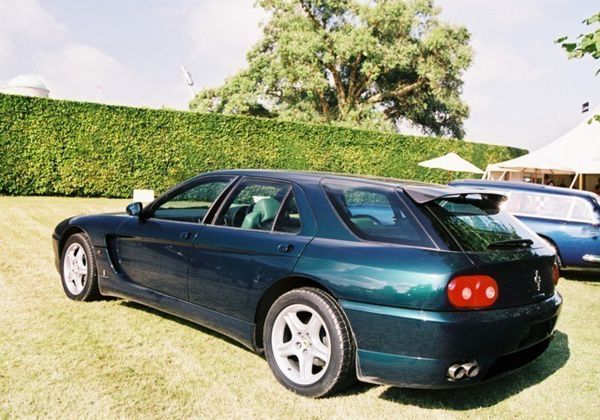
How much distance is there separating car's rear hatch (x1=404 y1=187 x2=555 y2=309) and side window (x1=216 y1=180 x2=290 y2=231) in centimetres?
100

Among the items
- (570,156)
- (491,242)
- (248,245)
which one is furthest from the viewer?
(570,156)

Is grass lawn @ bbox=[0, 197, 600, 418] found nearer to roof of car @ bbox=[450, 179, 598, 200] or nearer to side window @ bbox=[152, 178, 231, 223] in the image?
side window @ bbox=[152, 178, 231, 223]

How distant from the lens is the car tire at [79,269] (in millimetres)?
4996

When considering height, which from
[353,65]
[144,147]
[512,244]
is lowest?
[512,244]

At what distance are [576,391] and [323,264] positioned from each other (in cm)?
201

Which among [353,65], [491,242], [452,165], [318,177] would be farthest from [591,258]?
[353,65]

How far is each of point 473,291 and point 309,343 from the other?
1044mm

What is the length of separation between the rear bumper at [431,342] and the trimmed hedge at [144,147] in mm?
14991

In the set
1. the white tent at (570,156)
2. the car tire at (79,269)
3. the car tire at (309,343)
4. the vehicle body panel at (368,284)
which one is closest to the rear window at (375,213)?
the vehicle body panel at (368,284)

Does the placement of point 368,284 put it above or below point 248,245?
below

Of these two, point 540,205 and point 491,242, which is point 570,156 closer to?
point 540,205

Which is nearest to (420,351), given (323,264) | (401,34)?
(323,264)

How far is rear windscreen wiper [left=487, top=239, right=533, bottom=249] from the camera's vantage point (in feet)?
10.7

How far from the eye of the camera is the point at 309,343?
132 inches
